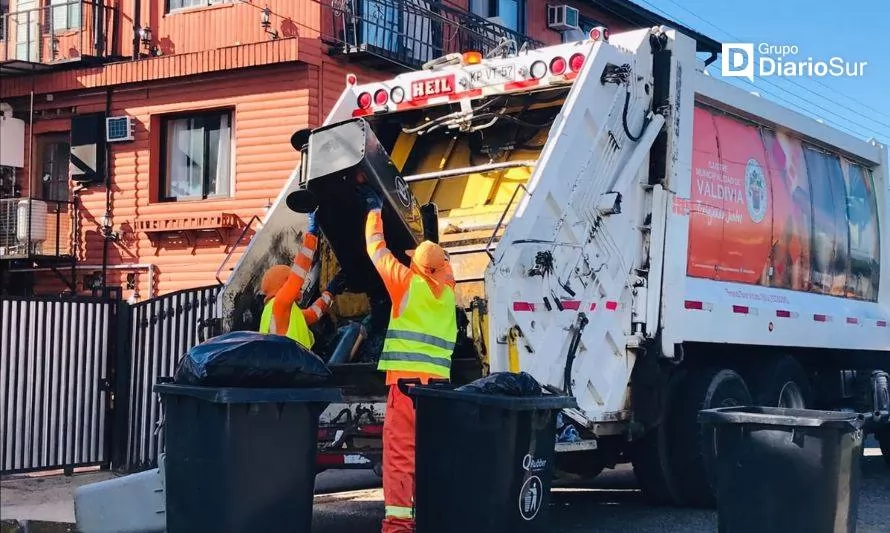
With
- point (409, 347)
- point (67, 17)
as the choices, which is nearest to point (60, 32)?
point (67, 17)

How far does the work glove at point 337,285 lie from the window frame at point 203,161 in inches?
256

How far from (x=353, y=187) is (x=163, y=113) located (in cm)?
827

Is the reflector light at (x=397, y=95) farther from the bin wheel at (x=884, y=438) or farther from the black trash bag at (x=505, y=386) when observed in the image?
the bin wheel at (x=884, y=438)

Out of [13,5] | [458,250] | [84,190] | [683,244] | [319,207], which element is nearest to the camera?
[458,250]

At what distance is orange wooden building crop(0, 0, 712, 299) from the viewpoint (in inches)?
531

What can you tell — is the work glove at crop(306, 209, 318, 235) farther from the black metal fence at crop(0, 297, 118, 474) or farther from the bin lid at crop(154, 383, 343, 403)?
the black metal fence at crop(0, 297, 118, 474)

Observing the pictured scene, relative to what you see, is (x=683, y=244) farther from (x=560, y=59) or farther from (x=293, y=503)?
(x=293, y=503)

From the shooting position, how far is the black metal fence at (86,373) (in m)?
8.68

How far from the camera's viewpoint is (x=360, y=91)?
26.8 ft

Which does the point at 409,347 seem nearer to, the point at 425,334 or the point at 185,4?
the point at 425,334

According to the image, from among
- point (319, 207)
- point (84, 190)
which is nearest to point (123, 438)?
point (319, 207)

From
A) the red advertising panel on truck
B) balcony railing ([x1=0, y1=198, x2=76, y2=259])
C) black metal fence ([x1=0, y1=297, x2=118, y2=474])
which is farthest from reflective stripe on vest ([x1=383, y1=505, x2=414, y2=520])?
balcony railing ([x1=0, y1=198, x2=76, y2=259])

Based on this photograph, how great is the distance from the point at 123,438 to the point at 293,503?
466 centimetres

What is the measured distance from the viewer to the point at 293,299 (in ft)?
23.5
